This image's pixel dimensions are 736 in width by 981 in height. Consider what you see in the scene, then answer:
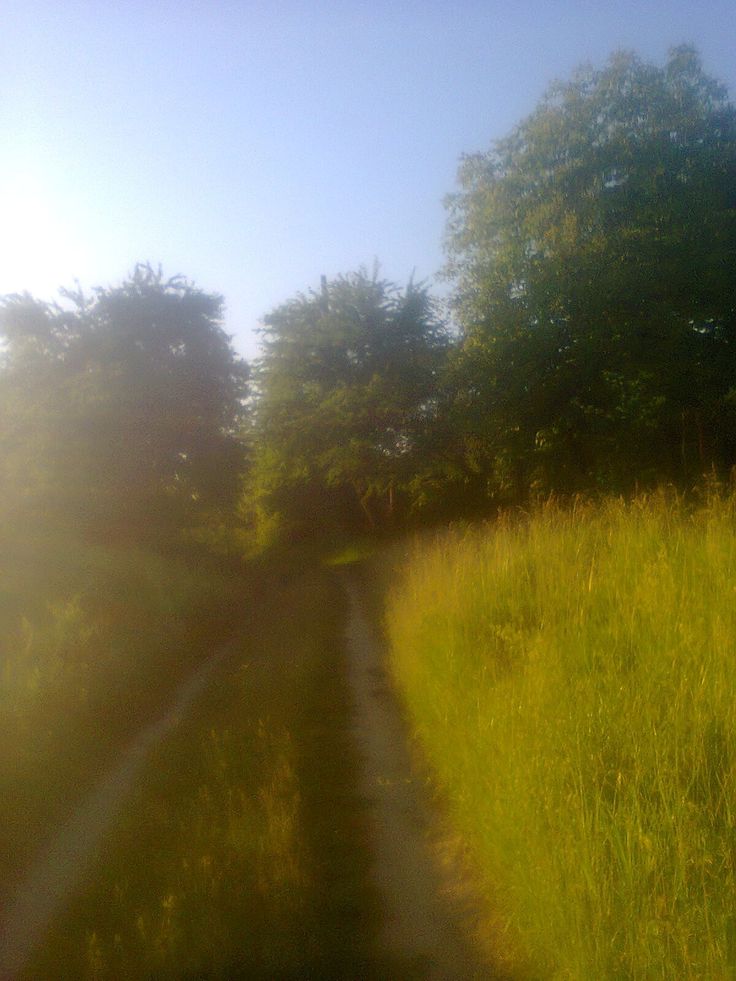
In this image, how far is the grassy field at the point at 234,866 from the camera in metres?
3.93

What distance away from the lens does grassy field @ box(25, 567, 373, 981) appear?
393cm

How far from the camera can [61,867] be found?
5.18 metres

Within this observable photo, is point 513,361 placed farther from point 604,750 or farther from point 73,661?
point 604,750

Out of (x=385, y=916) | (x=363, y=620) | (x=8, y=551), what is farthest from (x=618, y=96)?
(x=385, y=916)

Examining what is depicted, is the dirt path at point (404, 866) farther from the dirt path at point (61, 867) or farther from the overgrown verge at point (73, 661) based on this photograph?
the overgrown verge at point (73, 661)

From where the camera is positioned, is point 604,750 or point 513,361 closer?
point 604,750

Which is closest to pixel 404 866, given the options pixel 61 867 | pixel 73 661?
pixel 61 867

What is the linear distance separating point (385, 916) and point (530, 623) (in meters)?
2.89

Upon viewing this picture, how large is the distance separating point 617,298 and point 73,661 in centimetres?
1211

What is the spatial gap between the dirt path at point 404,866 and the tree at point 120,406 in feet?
44.6

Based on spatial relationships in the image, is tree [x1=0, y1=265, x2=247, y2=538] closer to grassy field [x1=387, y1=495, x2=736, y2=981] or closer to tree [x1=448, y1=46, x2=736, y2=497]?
tree [x1=448, y1=46, x2=736, y2=497]

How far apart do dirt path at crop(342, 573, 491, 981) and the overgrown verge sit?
2419 mm

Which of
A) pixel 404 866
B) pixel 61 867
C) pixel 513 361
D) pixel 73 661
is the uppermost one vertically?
pixel 513 361

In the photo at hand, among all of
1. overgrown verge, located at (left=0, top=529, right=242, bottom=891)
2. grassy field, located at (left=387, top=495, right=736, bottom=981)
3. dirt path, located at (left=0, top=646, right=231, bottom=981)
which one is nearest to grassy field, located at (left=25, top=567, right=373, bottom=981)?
dirt path, located at (left=0, top=646, right=231, bottom=981)
